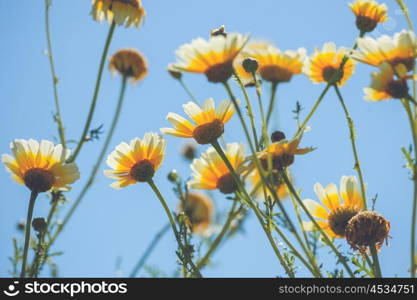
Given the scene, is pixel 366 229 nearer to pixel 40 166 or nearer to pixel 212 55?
pixel 212 55

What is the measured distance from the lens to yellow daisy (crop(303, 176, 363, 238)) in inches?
71.5

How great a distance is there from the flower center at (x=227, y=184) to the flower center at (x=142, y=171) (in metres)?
0.23

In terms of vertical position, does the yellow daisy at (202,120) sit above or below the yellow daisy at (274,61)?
below

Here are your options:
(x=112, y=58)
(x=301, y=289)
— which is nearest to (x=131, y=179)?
(x=301, y=289)

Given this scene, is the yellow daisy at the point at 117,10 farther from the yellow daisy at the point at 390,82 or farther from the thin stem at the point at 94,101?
the yellow daisy at the point at 390,82

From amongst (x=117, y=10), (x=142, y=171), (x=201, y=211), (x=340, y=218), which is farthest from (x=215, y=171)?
(x=117, y=10)

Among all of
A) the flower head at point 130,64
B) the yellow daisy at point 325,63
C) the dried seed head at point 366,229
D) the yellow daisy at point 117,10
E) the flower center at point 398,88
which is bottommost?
the dried seed head at point 366,229

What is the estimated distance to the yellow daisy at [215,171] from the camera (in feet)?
5.60

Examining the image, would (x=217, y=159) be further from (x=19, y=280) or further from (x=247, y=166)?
(x=19, y=280)

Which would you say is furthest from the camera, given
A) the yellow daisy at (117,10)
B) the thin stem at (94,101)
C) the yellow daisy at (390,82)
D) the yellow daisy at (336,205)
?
the yellow daisy at (117,10)

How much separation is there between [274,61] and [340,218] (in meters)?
0.59

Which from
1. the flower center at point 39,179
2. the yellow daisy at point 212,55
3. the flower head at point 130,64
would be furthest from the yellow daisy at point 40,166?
the flower head at point 130,64

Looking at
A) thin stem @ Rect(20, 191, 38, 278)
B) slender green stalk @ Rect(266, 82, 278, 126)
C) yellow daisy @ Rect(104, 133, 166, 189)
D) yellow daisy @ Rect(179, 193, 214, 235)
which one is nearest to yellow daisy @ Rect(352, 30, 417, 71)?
slender green stalk @ Rect(266, 82, 278, 126)

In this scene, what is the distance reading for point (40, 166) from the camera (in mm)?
1804
